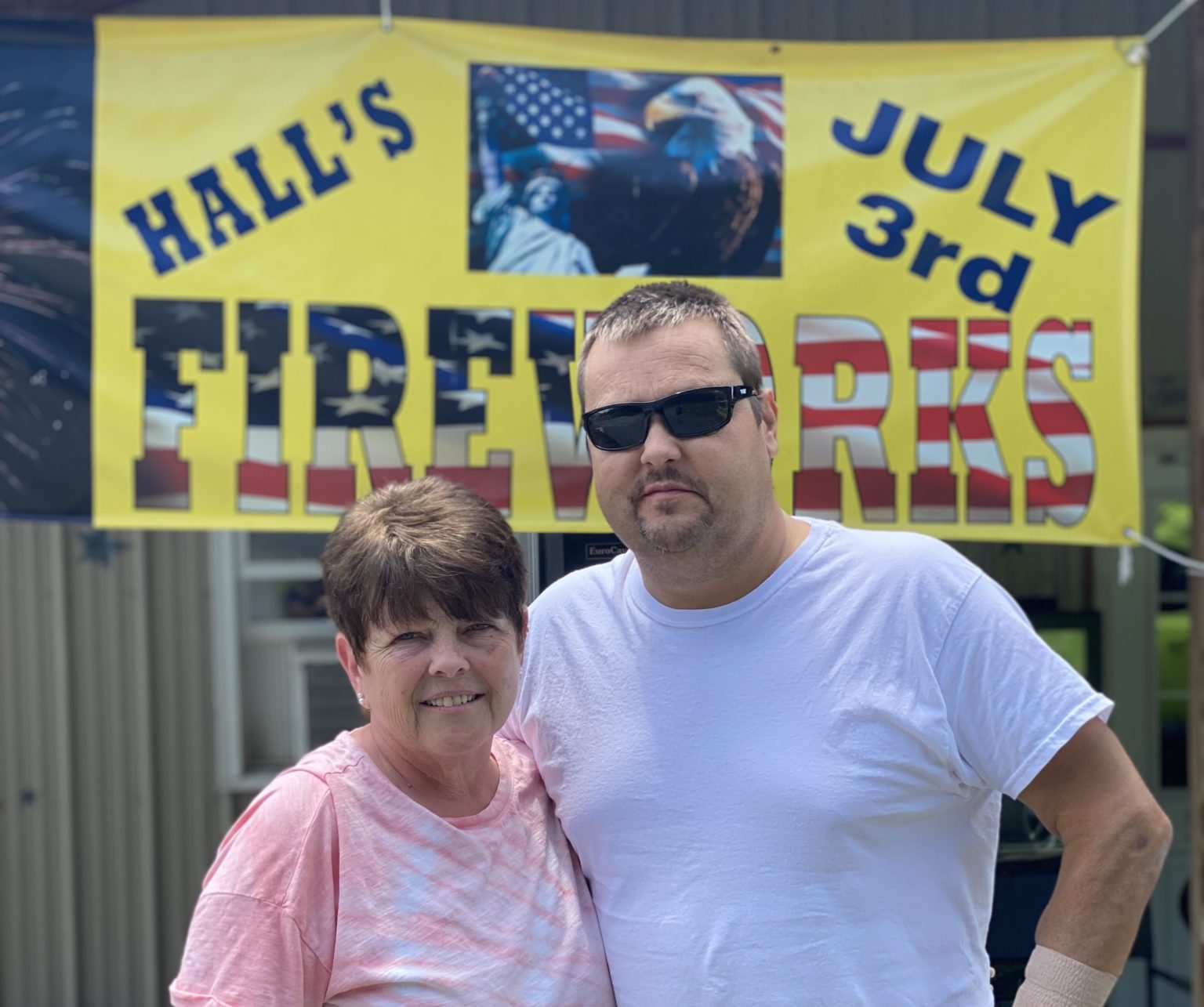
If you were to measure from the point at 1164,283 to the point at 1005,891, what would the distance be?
343 centimetres

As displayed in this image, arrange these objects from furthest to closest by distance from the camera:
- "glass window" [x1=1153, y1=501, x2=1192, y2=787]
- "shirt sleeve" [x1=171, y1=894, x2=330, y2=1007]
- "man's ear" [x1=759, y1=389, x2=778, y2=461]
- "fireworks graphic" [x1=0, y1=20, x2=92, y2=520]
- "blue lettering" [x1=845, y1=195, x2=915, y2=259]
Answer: "glass window" [x1=1153, y1=501, x2=1192, y2=787], "blue lettering" [x1=845, y1=195, x2=915, y2=259], "fireworks graphic" [x1=0, y1=20, x2=92, y2=520], "man's ear" [x1=759, y1=389, x2=778, y2=461], "shirt sleeve" [x1=171, y1=894, x2=330, y2=1007]

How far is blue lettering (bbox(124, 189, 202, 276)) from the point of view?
343 centimetres

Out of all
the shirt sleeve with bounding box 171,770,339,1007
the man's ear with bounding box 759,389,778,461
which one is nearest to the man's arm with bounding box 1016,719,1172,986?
the man's ear with bounding box 759,389,778,461

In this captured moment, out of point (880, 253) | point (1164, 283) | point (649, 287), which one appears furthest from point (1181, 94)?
point (649, 287)

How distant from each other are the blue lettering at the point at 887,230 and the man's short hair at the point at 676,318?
1750 millimetres

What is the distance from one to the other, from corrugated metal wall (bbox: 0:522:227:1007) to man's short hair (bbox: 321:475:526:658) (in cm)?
345

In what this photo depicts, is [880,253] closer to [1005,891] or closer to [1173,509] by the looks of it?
[1005,891]

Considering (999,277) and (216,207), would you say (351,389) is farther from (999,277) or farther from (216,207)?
(999,277)

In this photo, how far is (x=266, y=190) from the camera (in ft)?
11.3

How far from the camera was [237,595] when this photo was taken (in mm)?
4953

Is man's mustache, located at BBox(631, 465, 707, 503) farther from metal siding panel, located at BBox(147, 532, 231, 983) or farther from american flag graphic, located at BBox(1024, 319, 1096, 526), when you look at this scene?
metal siding panel, located at BBox(147, 532, 231, 983)

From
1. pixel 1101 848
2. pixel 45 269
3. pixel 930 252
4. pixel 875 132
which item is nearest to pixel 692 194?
pixel 875 132

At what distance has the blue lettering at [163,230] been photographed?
3.43 meters

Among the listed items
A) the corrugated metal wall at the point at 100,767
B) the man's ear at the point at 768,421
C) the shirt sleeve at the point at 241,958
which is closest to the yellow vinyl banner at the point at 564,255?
the man's ear at the point at 768,421
